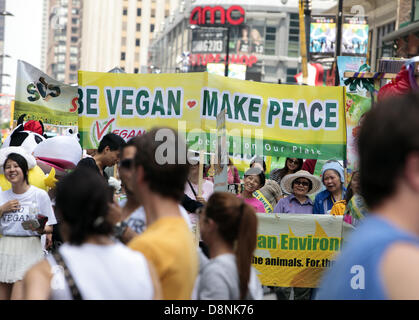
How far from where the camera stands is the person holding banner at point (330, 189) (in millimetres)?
8336

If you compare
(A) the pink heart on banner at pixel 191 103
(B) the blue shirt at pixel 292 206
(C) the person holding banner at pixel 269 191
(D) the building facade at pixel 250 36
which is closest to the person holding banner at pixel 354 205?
(B) the blue shirt at pixel 292 206

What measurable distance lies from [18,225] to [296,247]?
2694 mm

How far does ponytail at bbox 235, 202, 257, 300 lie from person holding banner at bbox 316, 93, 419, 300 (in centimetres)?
168

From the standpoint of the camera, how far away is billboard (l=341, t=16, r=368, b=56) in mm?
32688

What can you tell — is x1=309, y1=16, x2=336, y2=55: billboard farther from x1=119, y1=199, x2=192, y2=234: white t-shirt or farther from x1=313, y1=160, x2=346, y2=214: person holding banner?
x1=119, y1=199, x2=192, y2=234: white t-shirt

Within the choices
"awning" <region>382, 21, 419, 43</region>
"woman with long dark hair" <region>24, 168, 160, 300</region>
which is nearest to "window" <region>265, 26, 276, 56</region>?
"awning" <region>382, 21, 419, 43</region>

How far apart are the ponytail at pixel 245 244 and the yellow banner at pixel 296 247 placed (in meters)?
3.79

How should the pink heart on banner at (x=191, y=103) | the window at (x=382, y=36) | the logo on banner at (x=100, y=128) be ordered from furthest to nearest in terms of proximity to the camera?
1. the window at (x=382, y=36)
2. the logo on banner at (x=100, y=128)
3. the pink heart on banner at (x=191, y=103)

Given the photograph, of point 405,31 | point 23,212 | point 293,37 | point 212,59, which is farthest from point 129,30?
point 23,212

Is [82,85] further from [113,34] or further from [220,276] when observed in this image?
[113,34]

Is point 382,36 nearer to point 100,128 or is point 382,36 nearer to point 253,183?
point 253,183

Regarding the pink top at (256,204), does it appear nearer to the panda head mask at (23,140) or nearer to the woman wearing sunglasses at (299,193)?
the woman wearing sunglasses at (299,193)

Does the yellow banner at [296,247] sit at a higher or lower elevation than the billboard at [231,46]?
lower

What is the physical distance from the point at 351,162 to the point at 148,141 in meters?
4.44
